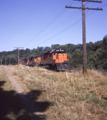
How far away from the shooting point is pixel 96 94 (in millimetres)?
6008

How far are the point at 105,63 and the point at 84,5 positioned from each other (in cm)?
2085

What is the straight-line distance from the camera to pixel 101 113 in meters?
4.30

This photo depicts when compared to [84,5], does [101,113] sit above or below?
below

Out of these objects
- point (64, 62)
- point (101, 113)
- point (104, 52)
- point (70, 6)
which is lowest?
point (101, 113)

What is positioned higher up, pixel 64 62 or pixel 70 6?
pixel 70 6

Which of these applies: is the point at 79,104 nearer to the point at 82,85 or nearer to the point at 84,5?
the point at 82,85

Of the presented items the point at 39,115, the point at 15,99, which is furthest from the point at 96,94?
the point at 15,99

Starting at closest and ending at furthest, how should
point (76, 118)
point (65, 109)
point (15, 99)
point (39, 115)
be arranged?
point (76, 118) → point (39, 115) → point (65, 109) → point (15, 99)

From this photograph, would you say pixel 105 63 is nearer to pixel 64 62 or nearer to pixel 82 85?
pixel 64 62

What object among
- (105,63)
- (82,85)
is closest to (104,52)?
(105,63)

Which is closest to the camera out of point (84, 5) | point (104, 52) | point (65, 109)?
point (65, 109)

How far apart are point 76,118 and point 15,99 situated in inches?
111

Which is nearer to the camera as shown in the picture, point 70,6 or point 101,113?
point 101,113

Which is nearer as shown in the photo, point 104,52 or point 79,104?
point 79,104
